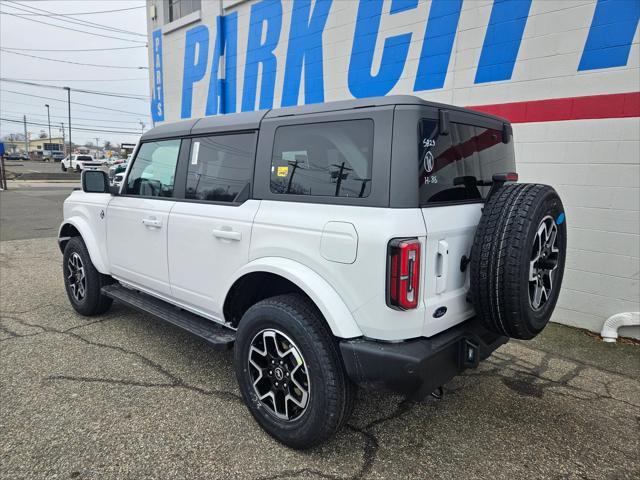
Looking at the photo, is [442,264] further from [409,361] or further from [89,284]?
[89,284]

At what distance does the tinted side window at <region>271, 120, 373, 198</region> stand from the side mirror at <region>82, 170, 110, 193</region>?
2143 millimetres

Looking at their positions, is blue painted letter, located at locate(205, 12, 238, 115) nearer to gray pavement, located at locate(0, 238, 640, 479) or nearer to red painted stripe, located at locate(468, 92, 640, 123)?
red painted stripe, located at locate(468, 92, 640, 123)

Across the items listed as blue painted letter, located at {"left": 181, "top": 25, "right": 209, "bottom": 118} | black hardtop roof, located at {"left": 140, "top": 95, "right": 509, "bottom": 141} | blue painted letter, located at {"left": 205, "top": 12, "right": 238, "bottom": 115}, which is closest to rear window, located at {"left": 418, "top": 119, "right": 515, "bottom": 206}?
black hardtop roof, located at {"left": 140, "top": 95, "right": 509, "bottom": 141}

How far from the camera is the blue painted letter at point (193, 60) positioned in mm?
9281

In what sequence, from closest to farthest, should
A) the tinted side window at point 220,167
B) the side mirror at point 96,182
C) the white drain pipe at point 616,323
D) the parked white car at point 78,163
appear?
1. the tinted side window at point 220,167
2. the side mirror at point 96,182
3. the white drain pipe at point 616,323
4. the parked white car at point 78,163

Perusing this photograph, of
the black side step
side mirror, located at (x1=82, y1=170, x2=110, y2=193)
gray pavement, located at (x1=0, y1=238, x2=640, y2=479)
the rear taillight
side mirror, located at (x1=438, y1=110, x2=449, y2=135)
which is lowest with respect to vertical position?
gray pavement, located at (x1=0, y1=238, x2=640, y2=479)

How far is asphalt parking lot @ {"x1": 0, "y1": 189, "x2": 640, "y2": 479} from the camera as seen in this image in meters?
2.38

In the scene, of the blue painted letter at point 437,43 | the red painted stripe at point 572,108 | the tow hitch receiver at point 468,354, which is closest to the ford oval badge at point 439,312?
the tow hitch receiver at point 468,354

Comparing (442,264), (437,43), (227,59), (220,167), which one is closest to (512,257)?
(442,264)

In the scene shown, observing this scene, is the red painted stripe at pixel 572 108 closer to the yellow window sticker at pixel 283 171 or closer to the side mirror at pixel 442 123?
the side mirror at pixel 442 123

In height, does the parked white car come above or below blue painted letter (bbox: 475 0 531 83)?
below

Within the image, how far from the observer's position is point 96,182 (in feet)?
13.2

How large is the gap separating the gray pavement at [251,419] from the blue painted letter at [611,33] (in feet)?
9.15

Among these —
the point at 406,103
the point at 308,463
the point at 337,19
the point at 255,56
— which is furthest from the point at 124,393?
the point at 255,56
